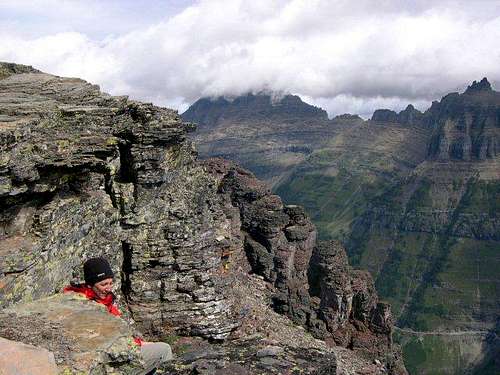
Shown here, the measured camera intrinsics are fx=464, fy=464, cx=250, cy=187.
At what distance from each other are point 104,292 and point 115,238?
11977 mm

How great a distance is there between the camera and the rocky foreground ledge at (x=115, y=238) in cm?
1436

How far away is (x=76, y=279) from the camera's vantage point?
22.0 meters

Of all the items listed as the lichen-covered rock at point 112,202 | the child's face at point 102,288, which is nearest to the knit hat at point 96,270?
the child's face at point 102,288

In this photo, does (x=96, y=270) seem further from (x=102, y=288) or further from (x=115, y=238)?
(x=115, y=238)

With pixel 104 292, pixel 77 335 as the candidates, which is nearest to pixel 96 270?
pixel 104 292

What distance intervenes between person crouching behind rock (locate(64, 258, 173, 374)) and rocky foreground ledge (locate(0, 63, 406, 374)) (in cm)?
51

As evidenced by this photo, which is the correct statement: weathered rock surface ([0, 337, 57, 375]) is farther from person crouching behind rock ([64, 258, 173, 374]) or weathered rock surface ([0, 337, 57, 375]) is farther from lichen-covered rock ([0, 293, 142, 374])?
person crouching behind rock ([64, 258, 173, 374])

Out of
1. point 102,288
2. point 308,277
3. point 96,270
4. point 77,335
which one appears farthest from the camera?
point 308,277

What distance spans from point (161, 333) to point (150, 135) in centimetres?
1227

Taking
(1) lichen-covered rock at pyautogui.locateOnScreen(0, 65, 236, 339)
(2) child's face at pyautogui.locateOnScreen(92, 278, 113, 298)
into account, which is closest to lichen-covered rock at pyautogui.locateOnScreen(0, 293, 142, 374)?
(2) child's face at pyautogui.locateOnScreen(92, 278, 113, 298)

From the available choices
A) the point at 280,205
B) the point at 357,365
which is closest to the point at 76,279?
the point at 357,365

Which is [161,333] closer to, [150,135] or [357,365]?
[150,135]

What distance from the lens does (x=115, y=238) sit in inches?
1063

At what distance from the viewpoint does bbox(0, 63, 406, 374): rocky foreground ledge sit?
14.4 m
